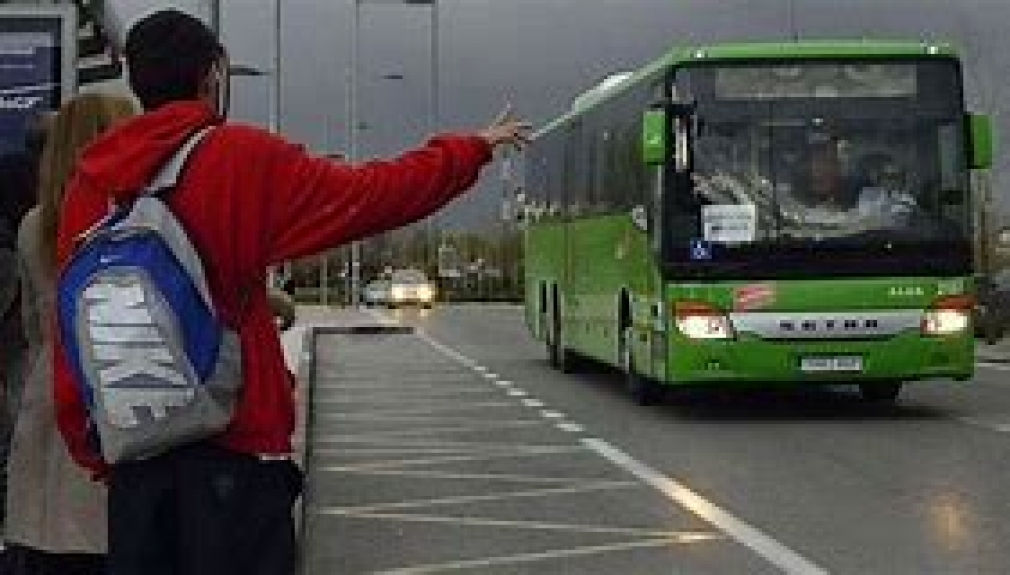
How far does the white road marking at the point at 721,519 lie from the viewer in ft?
31.8

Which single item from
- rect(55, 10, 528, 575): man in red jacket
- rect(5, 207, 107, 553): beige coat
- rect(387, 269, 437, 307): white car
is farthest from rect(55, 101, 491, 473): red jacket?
rect(387, 269, 437, 307): white car

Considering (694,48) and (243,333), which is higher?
(694,48)

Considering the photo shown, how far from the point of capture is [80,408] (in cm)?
375

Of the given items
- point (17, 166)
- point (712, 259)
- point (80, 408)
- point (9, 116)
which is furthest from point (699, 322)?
point (80, 408)

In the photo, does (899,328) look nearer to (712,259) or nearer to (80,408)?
(712,259)

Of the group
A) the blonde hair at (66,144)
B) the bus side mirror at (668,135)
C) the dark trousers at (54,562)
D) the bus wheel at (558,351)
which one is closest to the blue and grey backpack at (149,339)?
the blonde hair at (66,144)

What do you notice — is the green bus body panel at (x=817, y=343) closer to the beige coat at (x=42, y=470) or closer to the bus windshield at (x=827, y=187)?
the bus windshield at (x=827, y=187)

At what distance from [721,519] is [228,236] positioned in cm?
800

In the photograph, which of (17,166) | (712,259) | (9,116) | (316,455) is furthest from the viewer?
(712,259)

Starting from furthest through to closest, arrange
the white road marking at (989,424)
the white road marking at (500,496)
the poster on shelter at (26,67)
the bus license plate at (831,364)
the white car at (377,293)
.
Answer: the white car at (377,293) < the bus license plate at (831,364) < the white road marking at (989,424) < the white road marking at (500,496) < the poster on shelter at (26,67)

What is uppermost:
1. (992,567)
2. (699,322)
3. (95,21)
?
(95,21)

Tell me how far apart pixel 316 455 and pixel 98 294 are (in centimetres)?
1213

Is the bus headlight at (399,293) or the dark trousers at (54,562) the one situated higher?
the bus headlight at (399,293)

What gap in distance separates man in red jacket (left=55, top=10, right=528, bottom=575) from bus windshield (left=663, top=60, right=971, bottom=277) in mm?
13520
